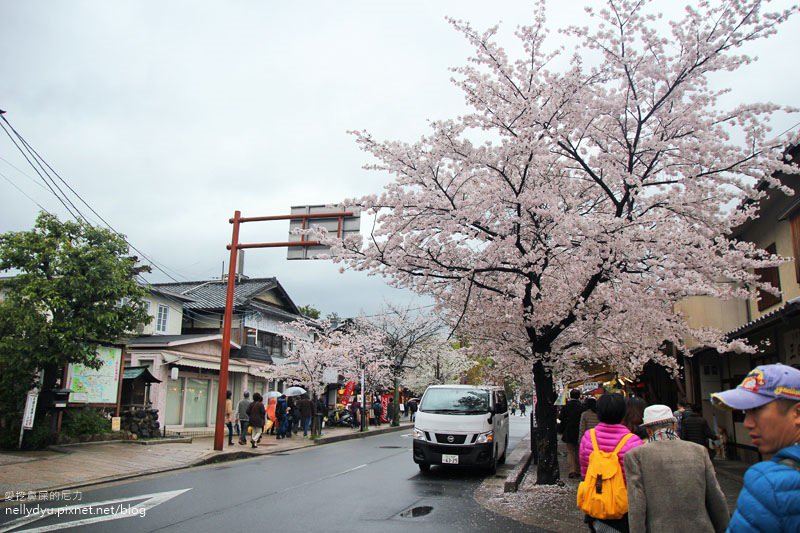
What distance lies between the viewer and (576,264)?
10.2 meters

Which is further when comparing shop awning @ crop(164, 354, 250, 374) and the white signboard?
shop awning @ crop(164, 354, 250, 374)

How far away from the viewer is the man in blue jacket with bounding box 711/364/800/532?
204 centimetres

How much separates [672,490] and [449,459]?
9.52 m

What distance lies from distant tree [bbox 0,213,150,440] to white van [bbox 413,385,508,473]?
876cm

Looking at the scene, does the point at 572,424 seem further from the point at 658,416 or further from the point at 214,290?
the point at 214,290

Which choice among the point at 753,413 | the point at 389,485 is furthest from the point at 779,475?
the point at 389,485

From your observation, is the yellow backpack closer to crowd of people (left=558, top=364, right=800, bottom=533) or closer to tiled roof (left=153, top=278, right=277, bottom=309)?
crowd of people (left=558, top=364, right=800, bottom=533)

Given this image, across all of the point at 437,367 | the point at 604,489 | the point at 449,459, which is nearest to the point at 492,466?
the point at 449,459

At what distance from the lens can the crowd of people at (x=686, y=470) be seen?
2100 mm

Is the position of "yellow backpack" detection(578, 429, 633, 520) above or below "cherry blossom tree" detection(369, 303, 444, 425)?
below

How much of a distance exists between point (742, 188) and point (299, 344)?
27.7 metres

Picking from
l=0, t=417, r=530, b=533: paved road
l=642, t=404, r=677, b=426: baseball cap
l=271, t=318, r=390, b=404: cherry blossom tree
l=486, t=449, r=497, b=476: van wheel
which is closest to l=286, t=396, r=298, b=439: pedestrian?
l=271, t=318, r=390, b=404: cherry blossom tree

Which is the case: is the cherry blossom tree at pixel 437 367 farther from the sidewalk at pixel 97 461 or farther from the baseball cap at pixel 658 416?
the baseball cap at pixel 658 416

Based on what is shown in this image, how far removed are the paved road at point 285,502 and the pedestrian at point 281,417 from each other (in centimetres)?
946
